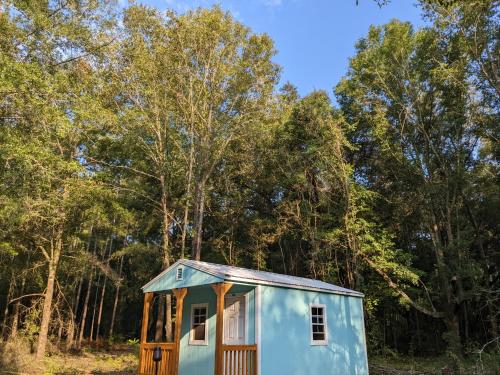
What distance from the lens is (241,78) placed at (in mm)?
A: 15906

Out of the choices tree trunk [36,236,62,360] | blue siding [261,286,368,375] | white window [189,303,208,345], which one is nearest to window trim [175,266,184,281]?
white window [189,303,208,345]

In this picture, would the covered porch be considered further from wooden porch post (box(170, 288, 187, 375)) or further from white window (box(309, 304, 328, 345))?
white window (box(309, 304, 328, 345))

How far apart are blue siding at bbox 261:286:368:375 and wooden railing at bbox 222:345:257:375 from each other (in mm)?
240

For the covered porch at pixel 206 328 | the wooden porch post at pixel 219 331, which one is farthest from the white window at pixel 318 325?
the wooden porch post at pixel 219 331

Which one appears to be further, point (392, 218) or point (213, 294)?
point (392, 218)

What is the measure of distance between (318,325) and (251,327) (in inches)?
90.2

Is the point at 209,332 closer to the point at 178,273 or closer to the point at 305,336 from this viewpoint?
the point at 178,273

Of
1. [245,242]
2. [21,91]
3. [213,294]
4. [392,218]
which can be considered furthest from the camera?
[245,242]

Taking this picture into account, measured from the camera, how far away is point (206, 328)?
34.3 ft

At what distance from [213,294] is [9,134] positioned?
6.29 meters

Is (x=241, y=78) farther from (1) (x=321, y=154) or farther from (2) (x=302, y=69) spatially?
(1) (x=321, y=154)

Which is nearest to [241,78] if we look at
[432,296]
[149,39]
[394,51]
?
[149,39]

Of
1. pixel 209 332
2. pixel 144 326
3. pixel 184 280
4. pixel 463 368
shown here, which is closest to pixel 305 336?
pixel 209 332

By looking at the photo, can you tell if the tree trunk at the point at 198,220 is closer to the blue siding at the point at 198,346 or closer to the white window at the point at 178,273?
the blue siding at the point at 198,346
